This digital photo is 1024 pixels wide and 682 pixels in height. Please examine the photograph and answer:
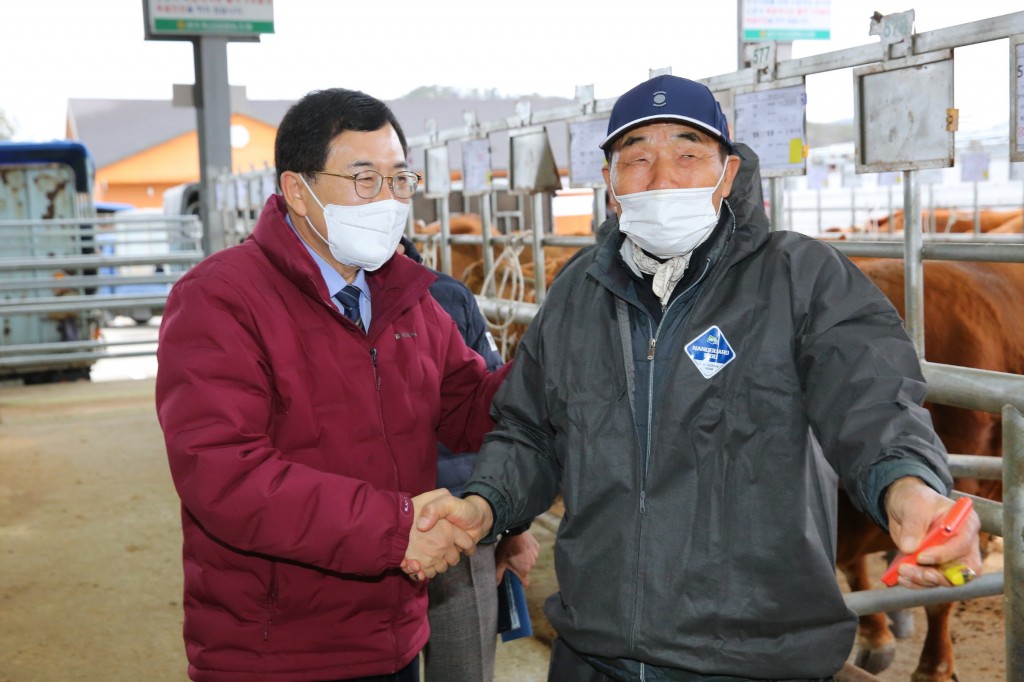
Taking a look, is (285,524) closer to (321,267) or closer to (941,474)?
(321,267)

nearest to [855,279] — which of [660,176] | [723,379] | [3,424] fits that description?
[723,379]

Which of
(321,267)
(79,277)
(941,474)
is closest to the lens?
(941,474)

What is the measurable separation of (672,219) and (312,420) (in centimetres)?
84

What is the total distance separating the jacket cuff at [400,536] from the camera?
2025 millimetres

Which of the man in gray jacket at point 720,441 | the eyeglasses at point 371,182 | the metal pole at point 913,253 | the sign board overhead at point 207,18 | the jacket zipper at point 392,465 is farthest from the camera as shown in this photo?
the sign board overhead at point 207,18

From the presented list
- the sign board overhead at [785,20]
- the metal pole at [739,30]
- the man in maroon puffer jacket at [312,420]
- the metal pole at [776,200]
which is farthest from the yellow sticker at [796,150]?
the metal pole at [739,30]

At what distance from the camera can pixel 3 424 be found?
9.01 metres

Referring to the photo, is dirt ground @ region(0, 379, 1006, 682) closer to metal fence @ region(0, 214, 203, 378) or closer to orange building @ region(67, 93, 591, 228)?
metal fence @ region(0, 214, 203, 378)

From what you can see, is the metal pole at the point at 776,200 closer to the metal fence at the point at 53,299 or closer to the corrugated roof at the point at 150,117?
the metal fence at the point at 53,299

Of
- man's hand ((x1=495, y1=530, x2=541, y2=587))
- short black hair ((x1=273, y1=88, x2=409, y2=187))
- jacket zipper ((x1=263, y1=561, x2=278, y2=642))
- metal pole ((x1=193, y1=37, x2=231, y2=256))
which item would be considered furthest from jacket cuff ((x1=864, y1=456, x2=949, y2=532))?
metal pole ((x1=193, y1=37, x2=231, y2=256))

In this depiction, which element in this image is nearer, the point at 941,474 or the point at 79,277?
the point at 941,474

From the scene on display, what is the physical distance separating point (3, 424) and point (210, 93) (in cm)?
461

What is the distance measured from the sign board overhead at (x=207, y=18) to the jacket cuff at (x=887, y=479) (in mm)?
10824

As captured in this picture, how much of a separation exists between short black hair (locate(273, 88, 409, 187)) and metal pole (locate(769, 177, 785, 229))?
1.43 metres
